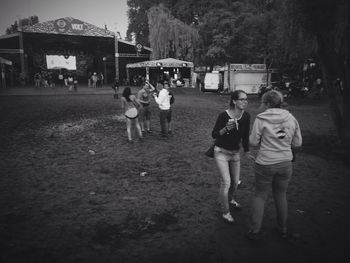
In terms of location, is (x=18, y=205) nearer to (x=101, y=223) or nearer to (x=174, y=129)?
(x=101, y=223)

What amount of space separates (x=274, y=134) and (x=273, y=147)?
0.16 m

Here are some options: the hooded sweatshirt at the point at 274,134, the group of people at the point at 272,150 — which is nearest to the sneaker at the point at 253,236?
the group of people at the point at 272,150

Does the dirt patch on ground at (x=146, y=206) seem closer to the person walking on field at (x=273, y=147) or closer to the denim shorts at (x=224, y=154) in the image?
the person walking on field at (x=273, y=147)

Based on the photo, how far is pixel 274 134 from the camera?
3.74 meters

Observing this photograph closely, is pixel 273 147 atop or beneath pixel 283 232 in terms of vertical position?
atop

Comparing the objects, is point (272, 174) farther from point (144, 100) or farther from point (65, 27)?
point (65, 27)

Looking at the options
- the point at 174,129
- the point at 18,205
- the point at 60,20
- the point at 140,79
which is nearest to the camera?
the point at 18,205

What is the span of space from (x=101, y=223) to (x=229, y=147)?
→ 2.14m

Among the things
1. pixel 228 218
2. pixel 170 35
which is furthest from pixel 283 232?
pixel 170 35

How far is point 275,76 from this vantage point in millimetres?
33406

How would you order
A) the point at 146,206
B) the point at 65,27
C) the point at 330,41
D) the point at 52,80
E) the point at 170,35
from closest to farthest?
the point at 146,206
the point at 330,41
the point at 170,35
the point at 65,27
the point at 52,80

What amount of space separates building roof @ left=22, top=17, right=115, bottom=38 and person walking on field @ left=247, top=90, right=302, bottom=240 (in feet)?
134

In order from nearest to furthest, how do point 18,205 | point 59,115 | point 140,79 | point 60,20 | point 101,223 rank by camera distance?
point 101,223 → point 18,205 → point 59,115 → point 60,20 → point 140,79

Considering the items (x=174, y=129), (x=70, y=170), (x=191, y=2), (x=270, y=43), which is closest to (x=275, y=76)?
(x=270, y=43)
